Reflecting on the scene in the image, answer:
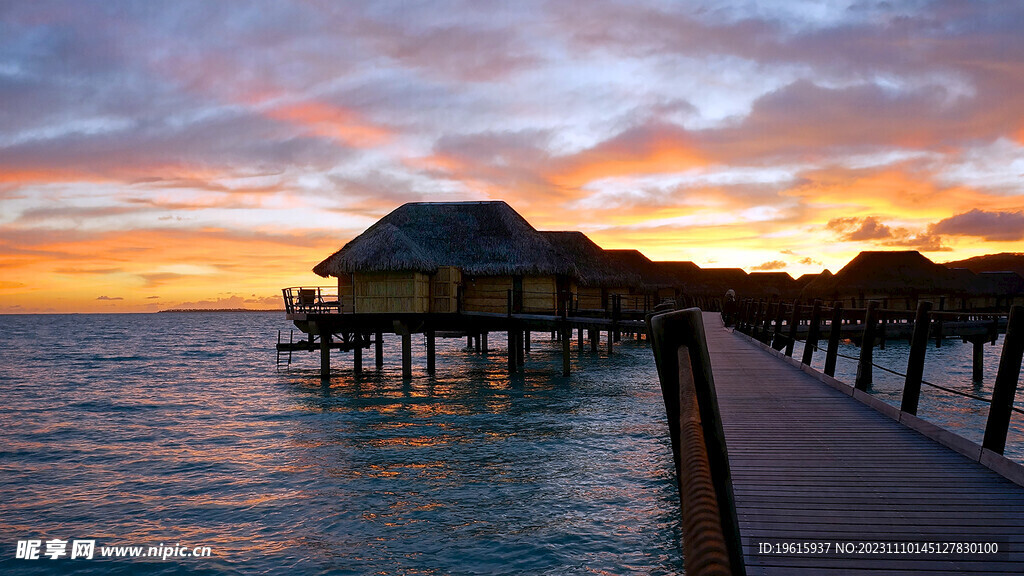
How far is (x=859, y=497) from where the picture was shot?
494 cm

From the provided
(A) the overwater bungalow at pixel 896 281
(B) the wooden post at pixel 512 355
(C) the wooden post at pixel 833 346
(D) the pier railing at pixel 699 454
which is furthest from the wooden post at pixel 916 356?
(A) the overwater bungalow at pixel 896 281

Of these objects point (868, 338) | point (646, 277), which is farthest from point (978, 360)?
point (646, 277)

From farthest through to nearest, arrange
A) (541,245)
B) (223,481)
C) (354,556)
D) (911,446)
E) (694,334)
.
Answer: (541,245)
(223,481)
(354,556)
(911,446)
(694,334)

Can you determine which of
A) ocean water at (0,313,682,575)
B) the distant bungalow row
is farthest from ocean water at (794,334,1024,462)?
ocean water at (0,313,682,575)

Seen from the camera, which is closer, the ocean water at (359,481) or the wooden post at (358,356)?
the ocean water at (359,481)

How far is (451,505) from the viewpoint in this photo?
32.1 feet

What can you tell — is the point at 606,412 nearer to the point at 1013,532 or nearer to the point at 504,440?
the point at 504,440

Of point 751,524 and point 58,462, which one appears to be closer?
point 751,524

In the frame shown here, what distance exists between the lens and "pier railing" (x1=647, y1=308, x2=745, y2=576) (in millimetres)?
1291

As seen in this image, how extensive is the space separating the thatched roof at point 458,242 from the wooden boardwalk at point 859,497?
1896 centimetres

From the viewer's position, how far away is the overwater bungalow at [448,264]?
25031 mm

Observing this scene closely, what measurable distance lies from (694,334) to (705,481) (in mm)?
736

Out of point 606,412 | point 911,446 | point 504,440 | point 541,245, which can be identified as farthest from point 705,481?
point 541,245

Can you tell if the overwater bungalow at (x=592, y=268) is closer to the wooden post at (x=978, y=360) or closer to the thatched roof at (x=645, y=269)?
the thatched roof at (x=645, y=269)
